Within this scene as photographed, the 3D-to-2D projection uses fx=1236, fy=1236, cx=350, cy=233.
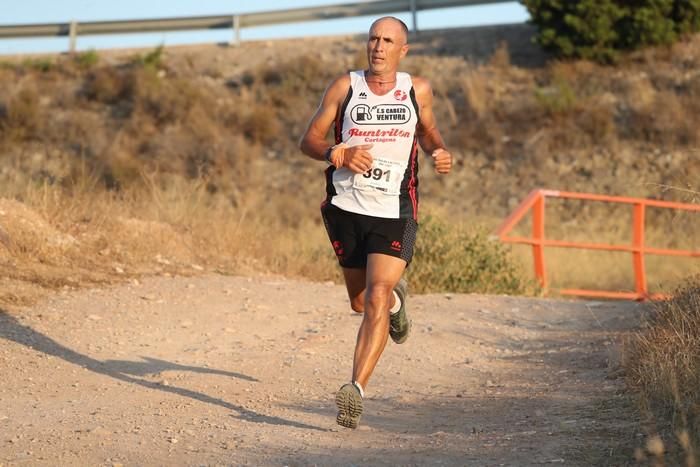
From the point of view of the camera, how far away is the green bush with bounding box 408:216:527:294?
43.3ft

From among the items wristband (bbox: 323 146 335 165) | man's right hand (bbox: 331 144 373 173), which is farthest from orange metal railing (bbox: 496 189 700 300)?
man's right hand (bbox: 331 144 373 173)

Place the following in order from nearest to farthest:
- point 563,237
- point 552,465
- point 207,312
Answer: point 552,465 < point 207,312 < point 563,237

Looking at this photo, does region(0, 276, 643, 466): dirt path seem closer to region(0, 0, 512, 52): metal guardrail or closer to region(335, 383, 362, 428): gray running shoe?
region(335, 383, 362, 428): gray running shoe

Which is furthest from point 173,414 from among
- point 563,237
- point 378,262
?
point 563,237

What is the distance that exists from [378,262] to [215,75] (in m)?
24.4

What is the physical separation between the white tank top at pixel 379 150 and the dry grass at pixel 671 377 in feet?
5.16

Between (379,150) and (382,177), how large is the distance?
0.48ft

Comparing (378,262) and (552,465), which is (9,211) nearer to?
(378,262)

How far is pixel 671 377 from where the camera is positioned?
240 inches

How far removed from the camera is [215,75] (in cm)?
3034

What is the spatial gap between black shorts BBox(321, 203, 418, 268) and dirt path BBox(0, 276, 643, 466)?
901 millimetres

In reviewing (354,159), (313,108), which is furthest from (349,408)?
(313,108)

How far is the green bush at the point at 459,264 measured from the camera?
1319 cm

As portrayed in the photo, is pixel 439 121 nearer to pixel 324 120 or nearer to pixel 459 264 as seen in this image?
pixel 459 264
